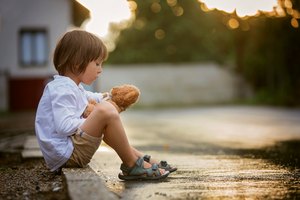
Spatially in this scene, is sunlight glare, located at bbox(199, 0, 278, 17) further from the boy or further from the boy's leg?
the boy's leg

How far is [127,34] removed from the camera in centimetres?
4697

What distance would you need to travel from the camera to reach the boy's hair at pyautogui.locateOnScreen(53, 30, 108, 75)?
443 centimetres

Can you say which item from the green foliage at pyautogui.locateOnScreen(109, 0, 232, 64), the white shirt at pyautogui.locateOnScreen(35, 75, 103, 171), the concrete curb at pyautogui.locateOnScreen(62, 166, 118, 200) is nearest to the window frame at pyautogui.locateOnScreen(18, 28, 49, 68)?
the green foliage at pyautogui.locateOnScreen(109, 0, 232, 64)

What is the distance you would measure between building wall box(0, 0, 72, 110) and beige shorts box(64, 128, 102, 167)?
2196 centimetres

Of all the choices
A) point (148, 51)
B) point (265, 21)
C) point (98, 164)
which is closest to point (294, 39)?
point (265, 21)

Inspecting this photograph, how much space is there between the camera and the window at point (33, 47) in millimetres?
26109

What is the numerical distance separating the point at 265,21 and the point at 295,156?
2335cm

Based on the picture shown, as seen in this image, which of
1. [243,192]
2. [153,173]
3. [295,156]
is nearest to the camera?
[243,192]

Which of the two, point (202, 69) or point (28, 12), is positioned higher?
point (28, 12)

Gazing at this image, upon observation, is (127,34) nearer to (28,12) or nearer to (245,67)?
(245,67)

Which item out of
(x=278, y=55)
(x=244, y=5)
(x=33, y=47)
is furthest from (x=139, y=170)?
(x=278, y=55)

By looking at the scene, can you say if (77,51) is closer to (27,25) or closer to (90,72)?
(90,72)

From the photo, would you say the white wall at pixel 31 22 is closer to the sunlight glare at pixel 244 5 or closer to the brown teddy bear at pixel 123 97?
the sunlight glare at pixel 244 5

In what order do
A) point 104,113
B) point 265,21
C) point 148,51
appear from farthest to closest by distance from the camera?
1. point 148,51
2. point 265,21
3. point 104,113
